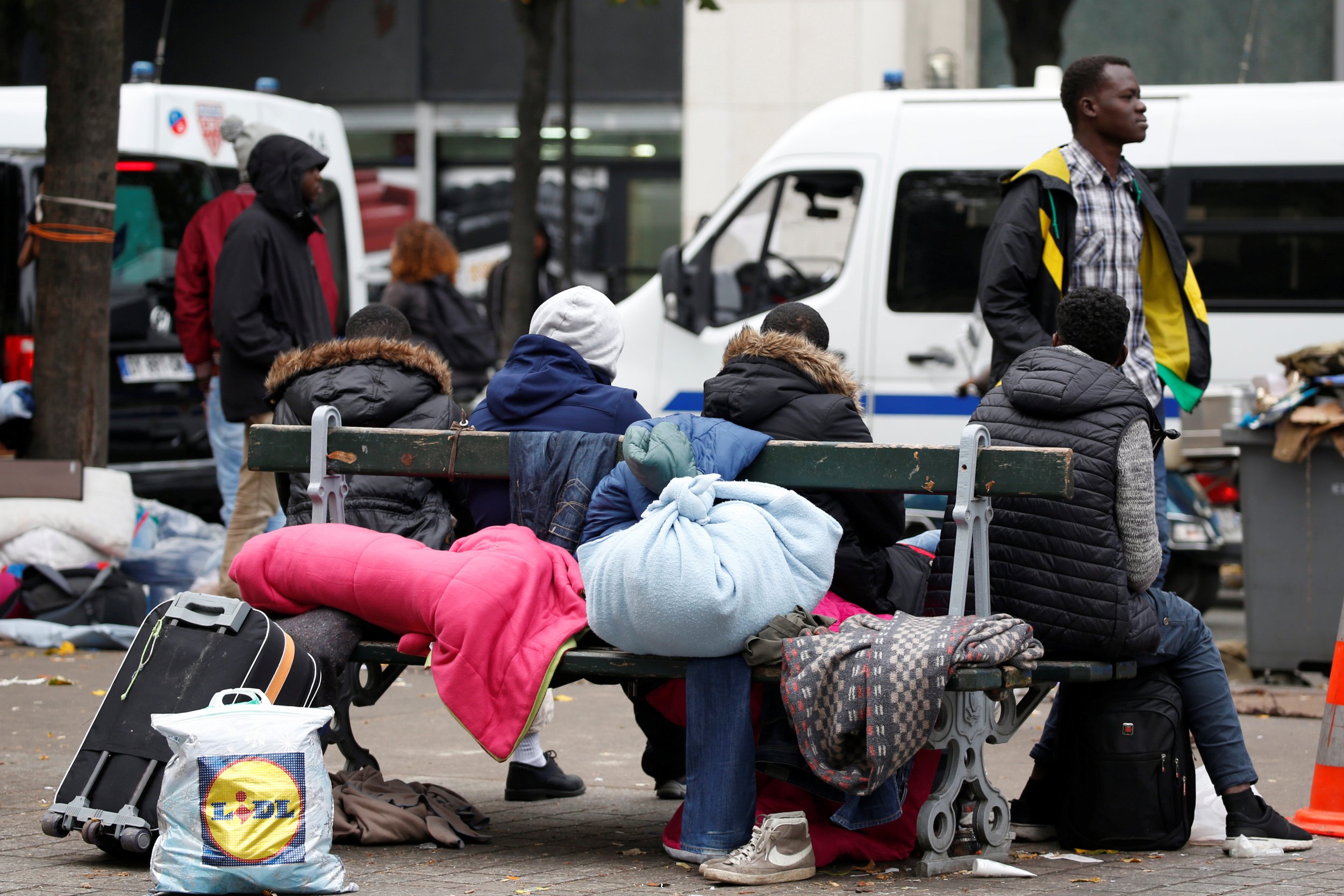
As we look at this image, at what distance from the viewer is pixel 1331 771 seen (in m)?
5.10

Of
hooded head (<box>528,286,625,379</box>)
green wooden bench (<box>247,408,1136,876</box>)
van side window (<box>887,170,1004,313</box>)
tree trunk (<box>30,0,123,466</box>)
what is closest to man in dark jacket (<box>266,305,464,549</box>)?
hooded head (<box>528,286,625,379</box>)

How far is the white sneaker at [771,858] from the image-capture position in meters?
4.16

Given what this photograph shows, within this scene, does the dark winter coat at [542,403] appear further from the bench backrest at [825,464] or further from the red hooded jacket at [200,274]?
the red hooded jacket at [200,274]

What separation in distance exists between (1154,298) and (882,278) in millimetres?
4127

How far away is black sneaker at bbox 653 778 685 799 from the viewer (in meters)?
5.50

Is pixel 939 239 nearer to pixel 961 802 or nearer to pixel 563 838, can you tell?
pixel 563 838

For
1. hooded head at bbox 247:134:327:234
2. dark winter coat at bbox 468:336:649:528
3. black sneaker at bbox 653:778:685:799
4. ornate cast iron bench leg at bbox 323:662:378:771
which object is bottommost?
black sneaker at bbox 653:778:685:799

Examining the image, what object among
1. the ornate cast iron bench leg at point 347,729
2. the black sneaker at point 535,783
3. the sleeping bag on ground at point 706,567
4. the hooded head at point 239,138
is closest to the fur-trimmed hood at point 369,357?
the ornate cast iron bench leg at point 347,729

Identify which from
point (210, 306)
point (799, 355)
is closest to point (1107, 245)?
point (799, 355)

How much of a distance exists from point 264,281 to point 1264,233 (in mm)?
5323

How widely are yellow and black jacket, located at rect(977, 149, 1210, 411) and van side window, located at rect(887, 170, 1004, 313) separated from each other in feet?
13.0

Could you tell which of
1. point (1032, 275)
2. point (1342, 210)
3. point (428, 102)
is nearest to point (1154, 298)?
point (1032, 275)

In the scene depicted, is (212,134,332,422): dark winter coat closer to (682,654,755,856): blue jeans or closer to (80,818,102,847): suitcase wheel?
(80,818,102,847): suitcase wheel

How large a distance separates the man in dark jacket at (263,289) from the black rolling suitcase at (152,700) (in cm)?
383
